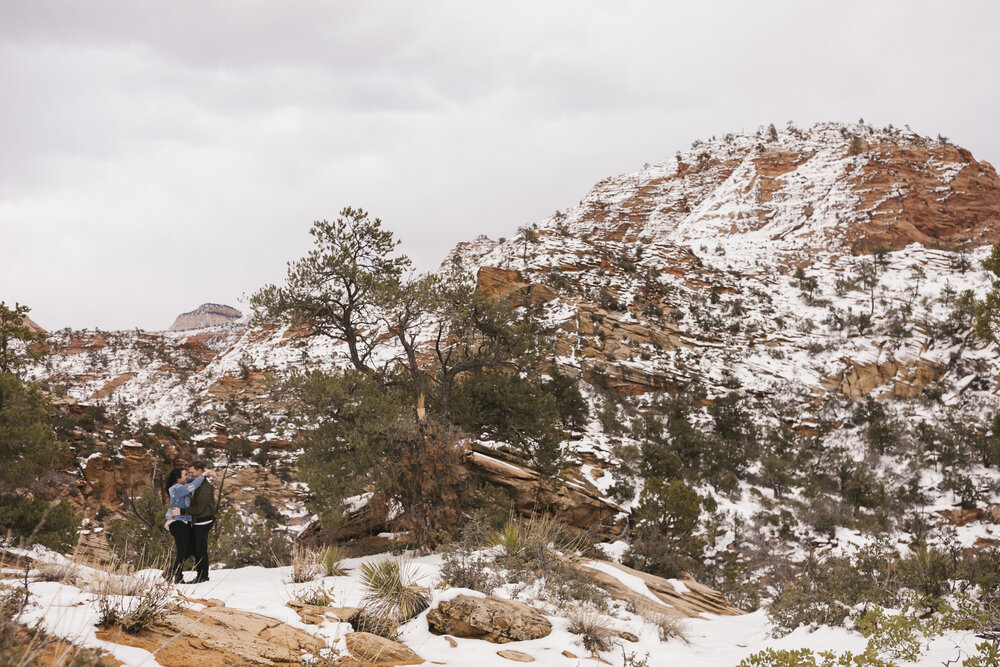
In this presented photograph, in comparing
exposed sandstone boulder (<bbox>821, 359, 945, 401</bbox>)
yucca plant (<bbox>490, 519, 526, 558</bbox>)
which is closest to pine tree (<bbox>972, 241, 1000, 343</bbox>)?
yucca plant (<bbox>490, 519, 526, 558</bbox>)

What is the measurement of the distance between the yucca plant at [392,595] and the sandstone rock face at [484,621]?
30 centimetres

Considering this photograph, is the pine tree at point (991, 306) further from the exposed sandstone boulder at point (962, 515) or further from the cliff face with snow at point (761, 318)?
the exposed sandstone boulder at point (962, 515)

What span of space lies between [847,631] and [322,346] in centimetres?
2900

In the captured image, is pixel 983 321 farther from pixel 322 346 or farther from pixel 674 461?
pixel 322 346

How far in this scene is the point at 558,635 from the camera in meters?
6.19

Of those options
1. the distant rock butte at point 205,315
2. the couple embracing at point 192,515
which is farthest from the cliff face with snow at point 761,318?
the distant rock butte at point 205,315

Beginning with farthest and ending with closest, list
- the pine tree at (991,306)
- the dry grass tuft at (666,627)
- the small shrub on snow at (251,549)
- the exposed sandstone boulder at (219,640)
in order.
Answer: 1. the small shrub on snow at (251,549)
2. the pine tree at (991,306)
3. the dry grass tuft at (666,627)
4. the exposed sandstone boulder at (219,640)

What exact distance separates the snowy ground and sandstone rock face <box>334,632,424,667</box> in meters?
0.14

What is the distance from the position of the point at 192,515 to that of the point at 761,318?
31.9 metres

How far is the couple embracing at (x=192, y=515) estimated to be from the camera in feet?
23.3

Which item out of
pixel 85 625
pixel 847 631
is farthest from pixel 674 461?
pixel 85 625

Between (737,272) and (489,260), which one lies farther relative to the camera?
(737,272)

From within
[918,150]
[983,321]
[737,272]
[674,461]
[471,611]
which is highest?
[918,150]

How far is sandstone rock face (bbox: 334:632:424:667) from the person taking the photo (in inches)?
175
